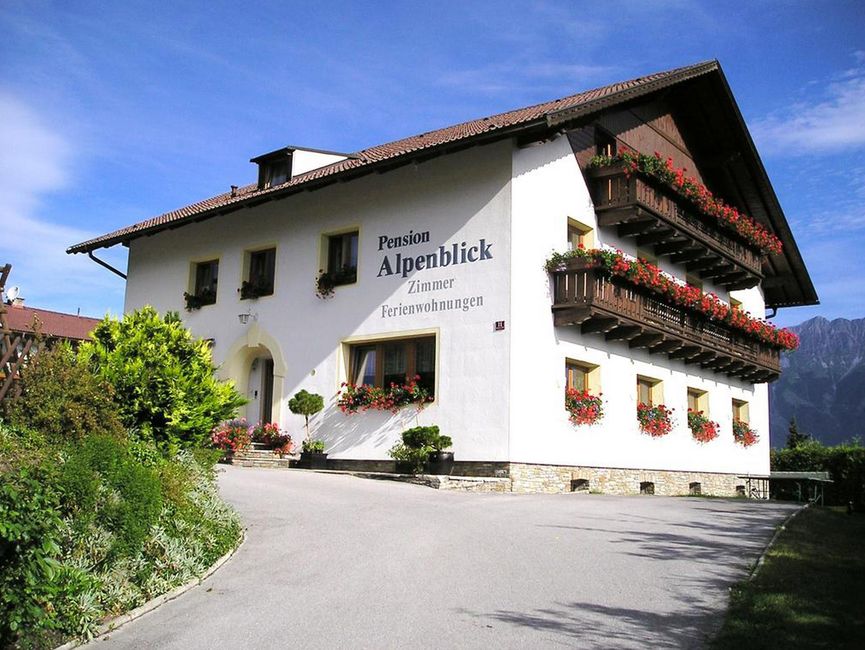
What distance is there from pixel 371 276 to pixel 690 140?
1172cm

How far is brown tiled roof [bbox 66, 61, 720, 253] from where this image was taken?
17625mm

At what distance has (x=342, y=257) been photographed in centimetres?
2148

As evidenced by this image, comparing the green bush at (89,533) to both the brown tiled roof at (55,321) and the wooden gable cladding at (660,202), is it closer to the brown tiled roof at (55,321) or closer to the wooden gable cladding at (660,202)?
the wooden gable cladding at (660,202)

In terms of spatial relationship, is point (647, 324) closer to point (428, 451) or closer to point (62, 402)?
point (428, 451)

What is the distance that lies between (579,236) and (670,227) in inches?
104

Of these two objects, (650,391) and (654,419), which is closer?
(654,419)

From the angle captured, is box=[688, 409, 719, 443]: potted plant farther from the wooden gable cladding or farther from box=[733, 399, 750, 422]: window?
the wooden gable cladding

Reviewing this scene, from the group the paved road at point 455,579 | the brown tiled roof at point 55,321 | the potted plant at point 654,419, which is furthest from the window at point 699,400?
the brown tiled roof at point 55,321

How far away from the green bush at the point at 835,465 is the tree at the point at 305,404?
1184cm

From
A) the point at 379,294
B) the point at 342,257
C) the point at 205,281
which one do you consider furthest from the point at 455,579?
the point at 205,281

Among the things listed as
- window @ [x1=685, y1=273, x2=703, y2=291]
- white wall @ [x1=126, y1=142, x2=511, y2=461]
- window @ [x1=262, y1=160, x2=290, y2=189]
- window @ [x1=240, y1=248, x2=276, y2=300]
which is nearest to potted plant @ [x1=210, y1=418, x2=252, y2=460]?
white wall @ [x1=126, y1=142, x2=511, y2=461]

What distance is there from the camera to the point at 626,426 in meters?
21.5

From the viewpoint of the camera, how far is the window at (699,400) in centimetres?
2580

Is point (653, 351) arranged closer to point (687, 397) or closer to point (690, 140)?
point (687, 397)
